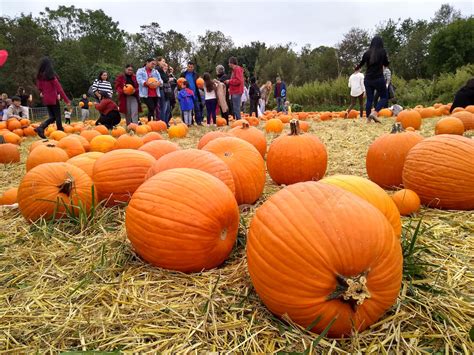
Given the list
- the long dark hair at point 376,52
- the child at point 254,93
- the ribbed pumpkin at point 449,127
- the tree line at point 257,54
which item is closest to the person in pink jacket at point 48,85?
the long dark hair at point 376,52

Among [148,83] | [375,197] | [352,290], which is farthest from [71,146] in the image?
[148,83]

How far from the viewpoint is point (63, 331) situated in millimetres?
1532

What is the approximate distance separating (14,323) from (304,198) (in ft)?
4.80

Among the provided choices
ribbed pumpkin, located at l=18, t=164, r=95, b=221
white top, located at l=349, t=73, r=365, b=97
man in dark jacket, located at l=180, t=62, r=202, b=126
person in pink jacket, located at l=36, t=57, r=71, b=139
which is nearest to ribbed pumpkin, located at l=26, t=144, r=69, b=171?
ribbed pumpkin, located at l=18, t=164, r=95, b=221

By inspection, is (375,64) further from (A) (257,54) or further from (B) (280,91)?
(A) (257,54)

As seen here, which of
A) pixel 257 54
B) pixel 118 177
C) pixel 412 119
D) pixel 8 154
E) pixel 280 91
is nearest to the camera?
pixel 118 177

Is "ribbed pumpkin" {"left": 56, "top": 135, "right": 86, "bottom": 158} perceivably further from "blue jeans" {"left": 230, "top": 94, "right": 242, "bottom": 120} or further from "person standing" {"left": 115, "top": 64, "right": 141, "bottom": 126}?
"blue jeans" {"left": 230, "top": 94, "right": 242, "bottom": 120}

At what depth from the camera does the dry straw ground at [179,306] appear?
4.70ft

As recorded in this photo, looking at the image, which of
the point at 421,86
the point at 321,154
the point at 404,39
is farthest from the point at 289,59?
the point at 321,154

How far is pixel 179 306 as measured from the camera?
5.48 feet

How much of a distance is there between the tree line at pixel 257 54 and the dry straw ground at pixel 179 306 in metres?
34.5

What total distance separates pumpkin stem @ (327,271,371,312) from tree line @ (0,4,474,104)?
35.1 meters

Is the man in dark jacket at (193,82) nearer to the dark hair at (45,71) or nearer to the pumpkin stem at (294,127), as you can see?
the dark hair at (45,71)

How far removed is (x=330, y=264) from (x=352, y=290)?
0.41 feet
